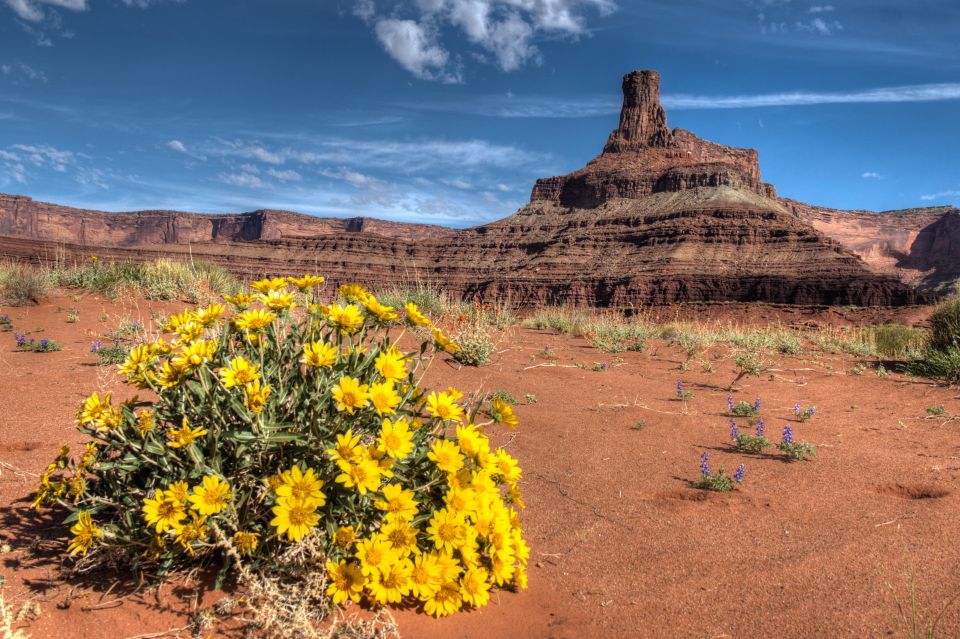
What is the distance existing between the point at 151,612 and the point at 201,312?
1039mm

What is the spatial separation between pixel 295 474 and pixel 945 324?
11894mm

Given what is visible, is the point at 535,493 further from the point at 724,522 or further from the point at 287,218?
the point at 287,218

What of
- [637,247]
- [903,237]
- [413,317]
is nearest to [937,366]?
[413,317]

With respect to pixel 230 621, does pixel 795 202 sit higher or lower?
higher

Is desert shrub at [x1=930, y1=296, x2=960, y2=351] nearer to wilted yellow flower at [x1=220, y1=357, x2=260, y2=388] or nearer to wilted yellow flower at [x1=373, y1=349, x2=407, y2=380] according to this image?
wilted yellow flower at [x1=373, y1=349, x2=407, y2=380]

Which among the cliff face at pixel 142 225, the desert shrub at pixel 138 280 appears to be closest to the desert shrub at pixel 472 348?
the desert shrub at pixel 138 280

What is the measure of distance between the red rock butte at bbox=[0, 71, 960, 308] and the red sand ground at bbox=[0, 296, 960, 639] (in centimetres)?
2861

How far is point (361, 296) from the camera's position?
2195mm

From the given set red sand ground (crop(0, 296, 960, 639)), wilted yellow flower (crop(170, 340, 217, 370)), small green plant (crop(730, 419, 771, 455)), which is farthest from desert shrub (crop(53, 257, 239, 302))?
small green plant (crop(730, 419, 771, 455))

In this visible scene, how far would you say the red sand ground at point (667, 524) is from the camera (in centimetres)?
198

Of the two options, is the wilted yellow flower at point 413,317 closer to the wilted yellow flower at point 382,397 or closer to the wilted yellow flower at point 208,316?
the wilted yellow flower at point 382,397

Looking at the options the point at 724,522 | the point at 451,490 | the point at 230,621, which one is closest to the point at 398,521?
the point at 451,490

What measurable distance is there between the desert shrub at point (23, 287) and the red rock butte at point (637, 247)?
2176 cm

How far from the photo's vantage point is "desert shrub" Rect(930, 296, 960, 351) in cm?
930
